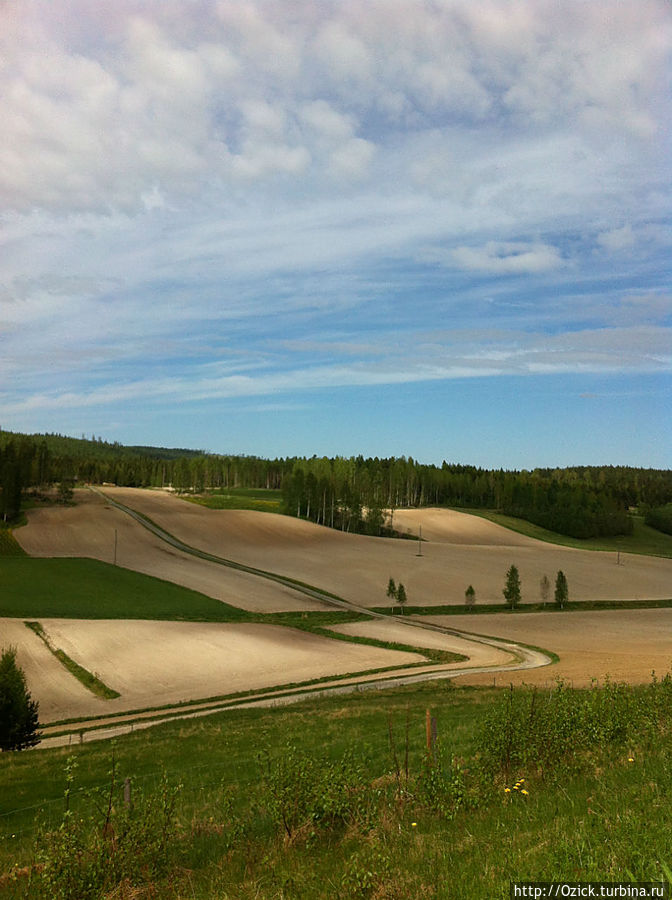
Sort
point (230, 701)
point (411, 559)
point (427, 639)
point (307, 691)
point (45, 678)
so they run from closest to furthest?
1. point (230, 701)
2. point (307, 691)
3. point (45, 678)
4. point (427, 639)
5. point (411, 559)

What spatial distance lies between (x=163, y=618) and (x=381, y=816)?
59466mm

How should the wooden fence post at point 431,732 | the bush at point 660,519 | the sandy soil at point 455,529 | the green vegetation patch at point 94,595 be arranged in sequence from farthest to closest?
the bush at point 660,519 → the sandy soil at point 455,529 → the green vegetation patch at point 94,595 → the wooden fence post at point 431,732

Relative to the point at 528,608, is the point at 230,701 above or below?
above

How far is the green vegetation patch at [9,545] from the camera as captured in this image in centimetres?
9275

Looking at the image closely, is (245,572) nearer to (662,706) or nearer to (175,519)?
(175,519)

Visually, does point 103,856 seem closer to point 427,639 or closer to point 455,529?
point 427,639

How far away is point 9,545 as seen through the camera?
311 ft

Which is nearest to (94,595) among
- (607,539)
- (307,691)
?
(307,691)

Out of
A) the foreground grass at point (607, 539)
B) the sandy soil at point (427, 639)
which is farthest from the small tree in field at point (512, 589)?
the foreground grass at point (607, 539)

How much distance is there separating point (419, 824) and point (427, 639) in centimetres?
5411

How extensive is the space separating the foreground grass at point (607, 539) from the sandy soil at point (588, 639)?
216 feet

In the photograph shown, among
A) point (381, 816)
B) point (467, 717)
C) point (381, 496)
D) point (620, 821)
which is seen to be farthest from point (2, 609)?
point (381, 496)

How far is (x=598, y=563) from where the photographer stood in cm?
11388

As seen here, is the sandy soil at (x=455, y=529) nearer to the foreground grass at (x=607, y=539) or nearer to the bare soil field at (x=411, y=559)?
the bare soil field at (x=411, y=559)
